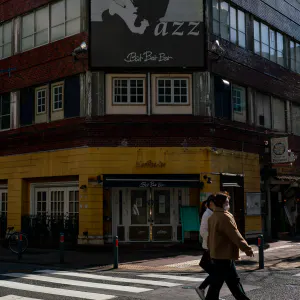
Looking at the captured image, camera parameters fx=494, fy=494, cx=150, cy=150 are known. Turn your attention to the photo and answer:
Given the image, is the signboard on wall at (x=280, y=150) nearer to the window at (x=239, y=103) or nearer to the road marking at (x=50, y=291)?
the window at (x=239, y=103)

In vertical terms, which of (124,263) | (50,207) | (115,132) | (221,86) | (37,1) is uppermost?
(37,1)

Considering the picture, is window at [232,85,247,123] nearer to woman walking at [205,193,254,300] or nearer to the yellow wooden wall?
the yellow wooden wall

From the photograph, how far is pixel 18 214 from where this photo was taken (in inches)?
842

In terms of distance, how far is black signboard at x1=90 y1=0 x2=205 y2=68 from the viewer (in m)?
19.2

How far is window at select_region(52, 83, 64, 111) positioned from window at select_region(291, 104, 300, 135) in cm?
1179

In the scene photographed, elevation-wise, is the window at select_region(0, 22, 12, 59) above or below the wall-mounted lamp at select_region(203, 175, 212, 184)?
above

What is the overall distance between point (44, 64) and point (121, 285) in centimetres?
1304

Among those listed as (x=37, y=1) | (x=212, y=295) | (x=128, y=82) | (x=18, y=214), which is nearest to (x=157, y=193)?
(x=128, y=82)

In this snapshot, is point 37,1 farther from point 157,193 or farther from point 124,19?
point 157,193

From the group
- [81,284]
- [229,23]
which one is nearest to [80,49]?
[229,23]

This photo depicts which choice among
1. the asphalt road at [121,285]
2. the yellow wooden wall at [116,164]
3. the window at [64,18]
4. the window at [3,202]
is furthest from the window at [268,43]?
the window at [3,202]

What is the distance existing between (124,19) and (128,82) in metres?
2.49

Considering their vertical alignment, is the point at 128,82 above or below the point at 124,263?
above

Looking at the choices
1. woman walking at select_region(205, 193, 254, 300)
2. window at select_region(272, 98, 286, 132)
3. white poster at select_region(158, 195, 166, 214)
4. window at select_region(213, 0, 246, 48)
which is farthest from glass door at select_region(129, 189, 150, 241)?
woman walking at select_region(205, 193, 254, 300)
